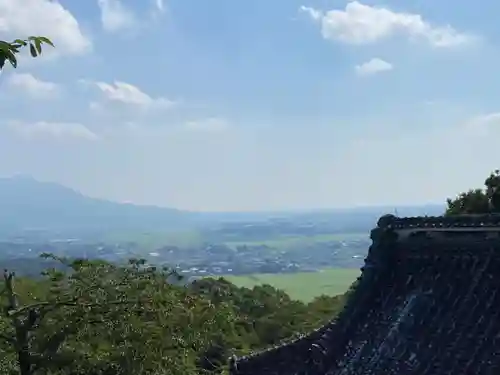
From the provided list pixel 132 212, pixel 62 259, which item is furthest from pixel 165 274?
pixel 132 212

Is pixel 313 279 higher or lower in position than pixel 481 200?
lower

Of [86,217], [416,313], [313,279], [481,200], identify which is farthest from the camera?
[86,217]

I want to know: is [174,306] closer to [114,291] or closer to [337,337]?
[114,291]

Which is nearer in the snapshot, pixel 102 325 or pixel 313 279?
pixel 102 325

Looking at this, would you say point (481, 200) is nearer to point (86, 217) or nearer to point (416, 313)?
point (416, 313)

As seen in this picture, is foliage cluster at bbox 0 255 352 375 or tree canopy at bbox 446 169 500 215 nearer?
foliage cluster at bbox 0 255 352 375

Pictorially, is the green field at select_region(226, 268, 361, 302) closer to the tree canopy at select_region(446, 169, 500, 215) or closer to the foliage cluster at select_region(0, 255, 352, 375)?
the tree canopy at select_region(446, 169, 500, 215)

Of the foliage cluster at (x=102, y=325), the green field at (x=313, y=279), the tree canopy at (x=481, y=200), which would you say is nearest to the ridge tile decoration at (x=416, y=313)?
the foliage cluster at (x=102, y=325)

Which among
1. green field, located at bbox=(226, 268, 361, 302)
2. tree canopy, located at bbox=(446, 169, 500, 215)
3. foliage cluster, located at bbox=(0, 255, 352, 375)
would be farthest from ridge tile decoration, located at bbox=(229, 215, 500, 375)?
green field, located at bbox=(226, 268, 361, 302)

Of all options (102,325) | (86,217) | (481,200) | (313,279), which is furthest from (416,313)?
(86,217)
